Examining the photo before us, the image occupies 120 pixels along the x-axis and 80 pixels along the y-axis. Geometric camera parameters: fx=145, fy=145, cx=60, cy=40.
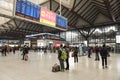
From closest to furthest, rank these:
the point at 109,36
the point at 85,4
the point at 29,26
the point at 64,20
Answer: the point at 64,20 < the point at 85,4 < the point at 109,36 < the point at 29,26

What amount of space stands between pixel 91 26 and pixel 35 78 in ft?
115

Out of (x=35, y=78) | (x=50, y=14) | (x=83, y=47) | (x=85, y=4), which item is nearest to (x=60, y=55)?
(x=35, y=78)

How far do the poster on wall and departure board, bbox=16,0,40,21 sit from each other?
1.43 ft

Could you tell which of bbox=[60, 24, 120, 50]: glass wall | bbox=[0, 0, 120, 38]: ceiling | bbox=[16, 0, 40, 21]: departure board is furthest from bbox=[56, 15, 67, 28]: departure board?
bbox=[60, 24, 120, 50]: glass wall

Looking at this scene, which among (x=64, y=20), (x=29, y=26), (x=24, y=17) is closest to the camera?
(x=24, y=17)

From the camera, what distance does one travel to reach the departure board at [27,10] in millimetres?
9898

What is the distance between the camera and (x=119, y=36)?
27.8 m

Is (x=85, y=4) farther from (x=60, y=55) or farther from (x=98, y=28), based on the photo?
(x=60, y=55)

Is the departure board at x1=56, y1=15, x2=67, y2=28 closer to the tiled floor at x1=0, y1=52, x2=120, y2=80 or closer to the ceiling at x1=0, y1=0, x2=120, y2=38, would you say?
the tiled floor at x1=0, y1=52, x2=120, y2=80

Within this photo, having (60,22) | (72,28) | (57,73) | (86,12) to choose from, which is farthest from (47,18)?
(72,28)

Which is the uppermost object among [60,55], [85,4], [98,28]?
[85,4]

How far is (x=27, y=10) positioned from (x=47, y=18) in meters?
2.36

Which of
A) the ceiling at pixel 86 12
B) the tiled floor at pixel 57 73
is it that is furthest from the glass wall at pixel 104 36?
the tiled floor at pixel 57 73

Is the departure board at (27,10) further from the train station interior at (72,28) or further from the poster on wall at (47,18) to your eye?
the poster on wall at (47,18)
